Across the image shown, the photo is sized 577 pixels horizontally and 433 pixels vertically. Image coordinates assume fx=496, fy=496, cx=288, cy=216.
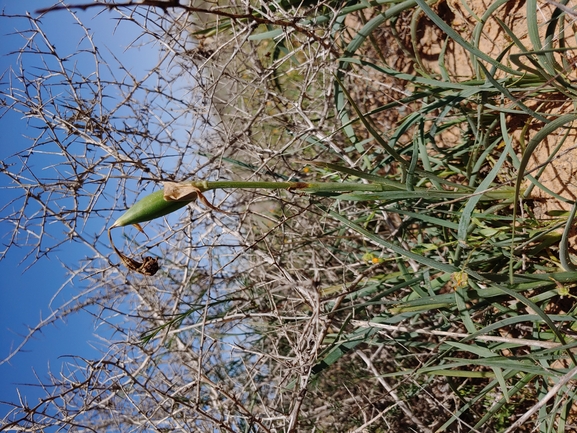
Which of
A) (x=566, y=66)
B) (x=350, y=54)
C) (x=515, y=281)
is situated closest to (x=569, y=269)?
(x=515, y=281)

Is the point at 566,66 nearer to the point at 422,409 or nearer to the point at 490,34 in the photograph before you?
the point at 490,34

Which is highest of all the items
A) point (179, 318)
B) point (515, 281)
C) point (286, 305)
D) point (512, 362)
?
point (179, 318)

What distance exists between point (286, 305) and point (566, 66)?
1139mm

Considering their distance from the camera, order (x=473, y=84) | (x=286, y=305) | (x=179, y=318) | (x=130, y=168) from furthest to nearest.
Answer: (x=286, y=305) → (x=130, y=168) → (x=179, y=318) → (x=473, y=84)

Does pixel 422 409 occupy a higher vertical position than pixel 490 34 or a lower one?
lower

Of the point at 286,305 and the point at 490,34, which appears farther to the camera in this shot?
the point at 286,305

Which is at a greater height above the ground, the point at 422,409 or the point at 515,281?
the point at 515,281

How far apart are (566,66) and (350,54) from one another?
53cm

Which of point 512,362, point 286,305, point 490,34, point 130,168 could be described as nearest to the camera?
point 512,362

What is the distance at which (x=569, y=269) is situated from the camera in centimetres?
108

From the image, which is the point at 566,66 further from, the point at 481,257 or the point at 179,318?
the point at 179,318

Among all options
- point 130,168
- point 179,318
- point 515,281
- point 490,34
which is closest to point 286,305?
point 179,318

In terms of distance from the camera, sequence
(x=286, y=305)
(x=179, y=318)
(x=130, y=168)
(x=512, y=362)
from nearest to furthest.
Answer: (x=512, y=362) → (x=179, y=318) → (x=130, y=168) → (x=286, y=305)

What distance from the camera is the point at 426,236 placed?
1.70 m
